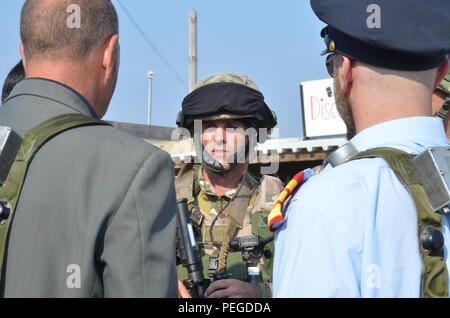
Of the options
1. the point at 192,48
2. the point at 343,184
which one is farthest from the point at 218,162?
the point at 192,48

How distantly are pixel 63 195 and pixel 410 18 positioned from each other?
1.23 meters


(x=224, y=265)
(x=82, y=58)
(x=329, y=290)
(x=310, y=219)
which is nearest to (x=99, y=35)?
(x=82, y=58)

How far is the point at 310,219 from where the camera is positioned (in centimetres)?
145

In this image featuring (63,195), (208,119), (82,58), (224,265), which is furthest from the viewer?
(208,119)

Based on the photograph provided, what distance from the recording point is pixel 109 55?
1936 mm

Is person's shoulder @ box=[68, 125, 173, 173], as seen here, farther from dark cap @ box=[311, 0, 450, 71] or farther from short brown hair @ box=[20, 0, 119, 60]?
dark cap @ box=[311, 0, 450, 71]

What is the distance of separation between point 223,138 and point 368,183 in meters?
2.59

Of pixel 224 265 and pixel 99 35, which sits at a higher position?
pixel 99 35

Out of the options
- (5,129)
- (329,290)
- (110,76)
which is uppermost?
(110,76)

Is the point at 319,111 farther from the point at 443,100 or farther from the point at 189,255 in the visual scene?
the point at 189,255

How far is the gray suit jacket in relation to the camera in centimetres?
158

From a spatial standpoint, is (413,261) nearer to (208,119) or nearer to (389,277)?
(389,277)

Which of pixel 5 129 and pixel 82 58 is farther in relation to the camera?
pixel 82 58

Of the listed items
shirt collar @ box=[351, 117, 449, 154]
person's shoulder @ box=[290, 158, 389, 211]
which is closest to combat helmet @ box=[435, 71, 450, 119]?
shirt collar @ box=[351, 117, 449, 154]
